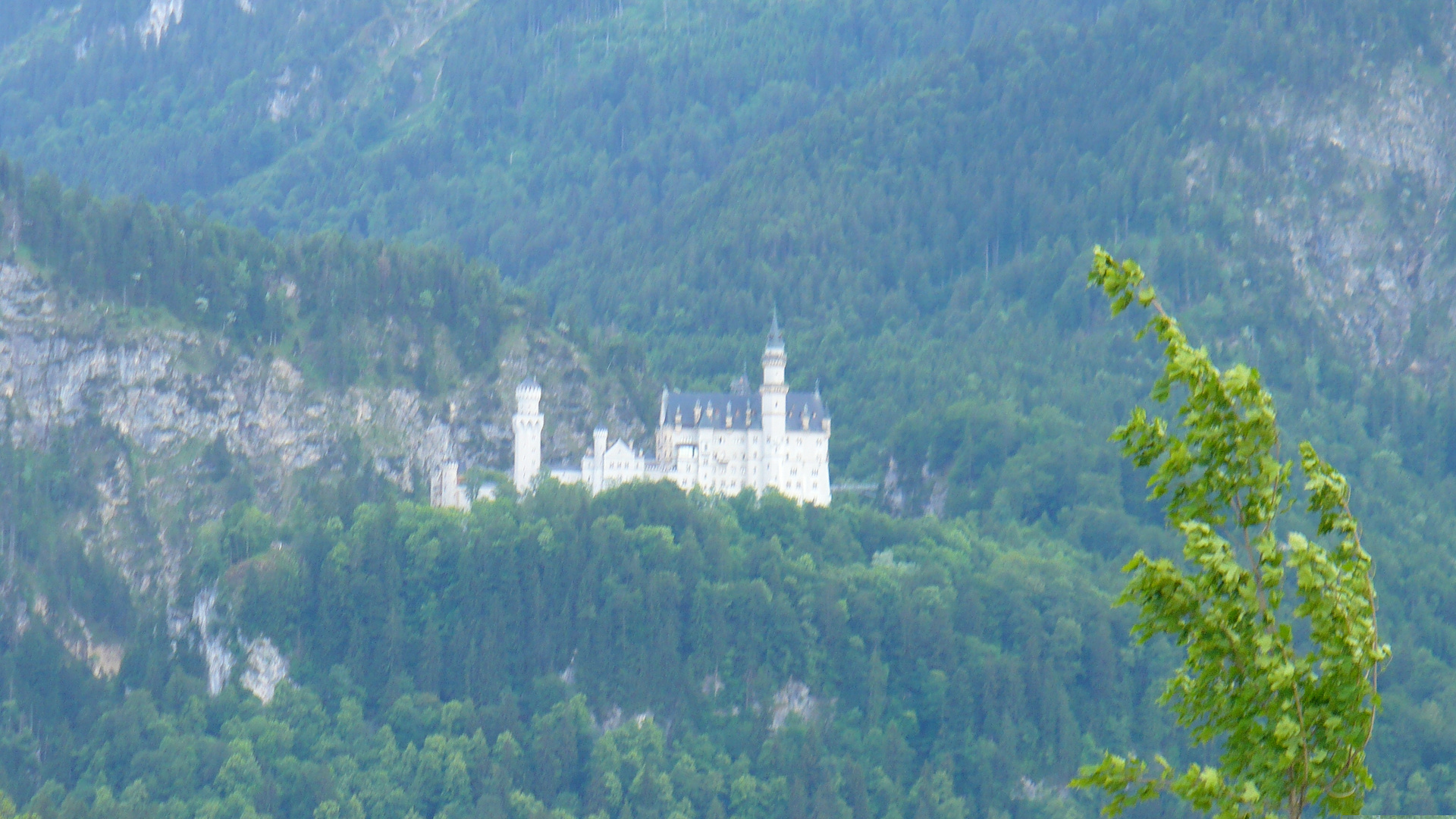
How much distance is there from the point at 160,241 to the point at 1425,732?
65.6 metres

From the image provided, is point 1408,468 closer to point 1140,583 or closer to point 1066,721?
point 1066,721

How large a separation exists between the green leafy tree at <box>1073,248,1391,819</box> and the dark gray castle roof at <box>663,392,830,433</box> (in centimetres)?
8416

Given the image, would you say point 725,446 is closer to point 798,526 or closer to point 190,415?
point 798,526

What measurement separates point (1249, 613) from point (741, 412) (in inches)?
3362

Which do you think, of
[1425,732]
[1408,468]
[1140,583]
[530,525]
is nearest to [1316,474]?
[1140,583]

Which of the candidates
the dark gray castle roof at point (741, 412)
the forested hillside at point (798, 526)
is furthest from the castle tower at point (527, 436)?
the dark gray castle roof at point (741, 412)

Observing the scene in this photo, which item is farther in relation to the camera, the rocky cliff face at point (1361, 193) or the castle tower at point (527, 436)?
the rocky cliff face at point (1361, 193)

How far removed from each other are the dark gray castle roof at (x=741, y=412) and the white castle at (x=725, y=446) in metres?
0.03

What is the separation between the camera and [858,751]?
113312 mm

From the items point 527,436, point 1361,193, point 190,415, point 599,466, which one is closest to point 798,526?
point 599,466

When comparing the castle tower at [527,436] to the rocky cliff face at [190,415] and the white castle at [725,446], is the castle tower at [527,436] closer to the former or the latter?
the white castle at [725,446]

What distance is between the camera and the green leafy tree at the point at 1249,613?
22.5 metres

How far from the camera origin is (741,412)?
10825 centimetres

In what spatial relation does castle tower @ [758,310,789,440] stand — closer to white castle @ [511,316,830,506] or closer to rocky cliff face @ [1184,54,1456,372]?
white castle @ [511,316,830,506]
